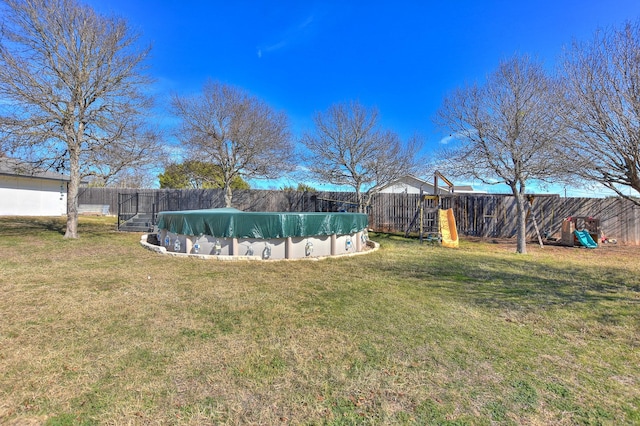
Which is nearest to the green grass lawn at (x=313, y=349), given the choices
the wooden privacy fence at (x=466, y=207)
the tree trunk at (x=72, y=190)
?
the tree trunk at (x=72, y=190)

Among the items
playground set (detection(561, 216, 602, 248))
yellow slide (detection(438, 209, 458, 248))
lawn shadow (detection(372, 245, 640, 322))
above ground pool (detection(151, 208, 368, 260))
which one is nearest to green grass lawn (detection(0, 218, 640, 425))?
lawn shadow (detection(372, 245, 640, 322))

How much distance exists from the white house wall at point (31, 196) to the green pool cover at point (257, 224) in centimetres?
2047

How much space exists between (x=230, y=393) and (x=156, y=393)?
1.76ft

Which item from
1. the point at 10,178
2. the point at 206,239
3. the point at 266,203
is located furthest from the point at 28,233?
the point at 10,178

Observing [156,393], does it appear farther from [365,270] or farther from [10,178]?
[10,178]

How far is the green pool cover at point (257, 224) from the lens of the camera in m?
7.51

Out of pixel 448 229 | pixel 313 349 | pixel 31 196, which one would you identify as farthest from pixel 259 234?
pixel 31 196

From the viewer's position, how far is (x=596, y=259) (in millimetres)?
8359

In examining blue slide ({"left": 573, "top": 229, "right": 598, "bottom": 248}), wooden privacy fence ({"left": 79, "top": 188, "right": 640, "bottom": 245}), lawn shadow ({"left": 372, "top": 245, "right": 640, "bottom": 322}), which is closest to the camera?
lawn shadow ({"left": 372, "top": 245, "right": 640, "bottom": 322})

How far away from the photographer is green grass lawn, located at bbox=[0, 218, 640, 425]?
199 cm

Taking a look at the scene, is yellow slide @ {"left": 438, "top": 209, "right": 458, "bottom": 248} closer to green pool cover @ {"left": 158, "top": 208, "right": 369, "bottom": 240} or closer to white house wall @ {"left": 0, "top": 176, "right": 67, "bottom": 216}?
green pool cover @ {"left": 158, "top": 208, "right": 369, "bottom": 240}

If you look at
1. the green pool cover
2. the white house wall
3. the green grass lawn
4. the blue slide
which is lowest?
the green grass lawn

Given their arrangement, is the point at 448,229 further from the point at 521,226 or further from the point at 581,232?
the point at 581,232

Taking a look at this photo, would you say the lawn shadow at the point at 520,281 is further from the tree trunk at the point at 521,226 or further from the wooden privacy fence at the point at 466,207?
the wooden privacy fence at the point at 466,207
